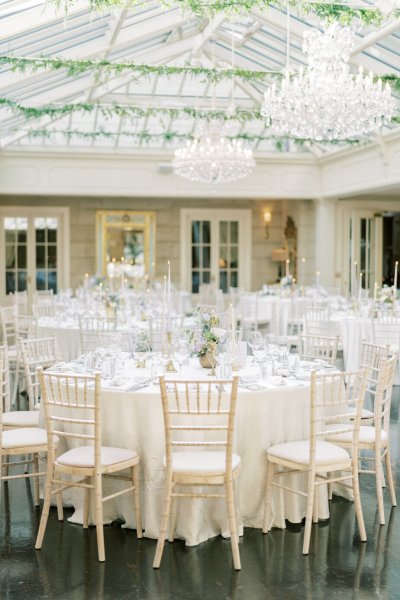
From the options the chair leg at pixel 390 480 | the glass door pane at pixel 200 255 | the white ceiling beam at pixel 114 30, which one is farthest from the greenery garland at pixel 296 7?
the glass door pane at pixel 200 255

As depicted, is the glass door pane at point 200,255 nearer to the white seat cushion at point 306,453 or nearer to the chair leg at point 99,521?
the white seat cushion at point 306,453

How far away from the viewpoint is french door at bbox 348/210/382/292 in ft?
51.0

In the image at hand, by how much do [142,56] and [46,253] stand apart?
19.1ft

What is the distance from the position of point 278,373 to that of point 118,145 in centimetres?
1041

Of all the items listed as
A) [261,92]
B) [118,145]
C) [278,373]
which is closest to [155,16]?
[261,92]

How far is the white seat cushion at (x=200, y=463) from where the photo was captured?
155 inches

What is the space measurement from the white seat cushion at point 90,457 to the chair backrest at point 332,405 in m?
1.09

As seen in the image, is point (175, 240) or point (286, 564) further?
point (175, 240)

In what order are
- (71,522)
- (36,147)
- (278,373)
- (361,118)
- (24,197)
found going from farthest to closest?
(24,197), (36,147), (361,118), (278,373), (71,522)

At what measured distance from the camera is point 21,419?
514cm

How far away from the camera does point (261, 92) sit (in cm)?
1302

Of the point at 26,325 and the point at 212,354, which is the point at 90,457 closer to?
the point at 212,354

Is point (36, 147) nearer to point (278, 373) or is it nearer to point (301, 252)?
point (301, 252)

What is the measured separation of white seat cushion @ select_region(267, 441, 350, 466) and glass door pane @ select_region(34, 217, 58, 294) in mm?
12193
